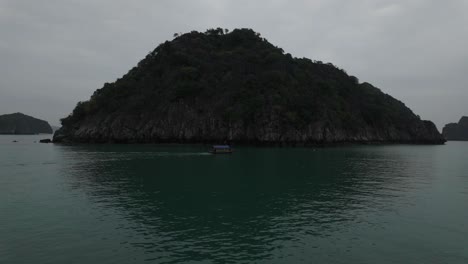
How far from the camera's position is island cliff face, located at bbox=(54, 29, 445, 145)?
150 metres

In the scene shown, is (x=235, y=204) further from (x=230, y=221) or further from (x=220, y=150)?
(x=220, y=150)

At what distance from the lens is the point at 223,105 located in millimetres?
157250

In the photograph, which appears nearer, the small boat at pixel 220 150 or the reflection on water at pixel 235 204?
the reflection on water at pixel 235 204

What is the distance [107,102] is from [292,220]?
167 m

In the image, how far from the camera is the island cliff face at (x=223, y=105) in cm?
14950

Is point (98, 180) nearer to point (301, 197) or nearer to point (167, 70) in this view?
point (301, 197)

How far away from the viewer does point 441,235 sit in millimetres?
22641

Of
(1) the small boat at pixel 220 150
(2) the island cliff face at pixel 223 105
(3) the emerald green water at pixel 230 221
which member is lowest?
(3) the emerald green water at pixel 230 221

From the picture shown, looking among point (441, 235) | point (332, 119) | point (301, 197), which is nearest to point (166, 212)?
point (301, 197)

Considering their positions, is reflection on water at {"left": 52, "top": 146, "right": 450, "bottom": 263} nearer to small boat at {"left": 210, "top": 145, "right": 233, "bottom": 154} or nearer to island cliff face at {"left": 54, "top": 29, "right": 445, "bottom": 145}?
small boat at {"left": 210, "top": 145, "right": 233, "bottom": 154}

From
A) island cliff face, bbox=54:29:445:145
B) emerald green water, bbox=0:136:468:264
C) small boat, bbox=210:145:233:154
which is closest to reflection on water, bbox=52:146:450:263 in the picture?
emerald green water, bbox=0:136:468:264

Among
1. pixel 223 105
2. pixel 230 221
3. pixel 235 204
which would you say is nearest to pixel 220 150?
pixel 223 105

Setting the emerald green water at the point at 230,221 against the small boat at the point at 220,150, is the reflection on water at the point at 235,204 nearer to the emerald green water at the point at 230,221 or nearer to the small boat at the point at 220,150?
the emerald green water at the point at 230,221

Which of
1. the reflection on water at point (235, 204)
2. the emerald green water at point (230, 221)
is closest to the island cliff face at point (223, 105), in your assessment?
the reflection on water at point (235, 204)
